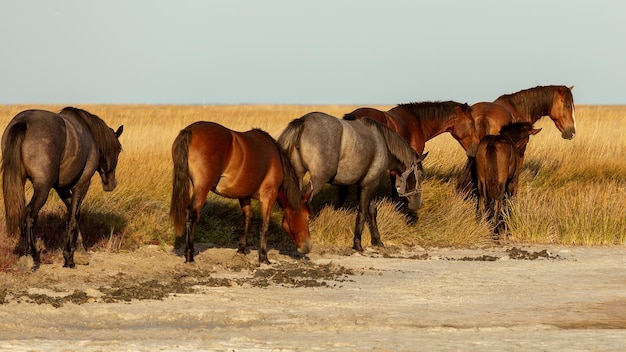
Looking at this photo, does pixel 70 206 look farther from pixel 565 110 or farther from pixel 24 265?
pixel 565 110

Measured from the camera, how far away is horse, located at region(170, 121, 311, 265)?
1095cm

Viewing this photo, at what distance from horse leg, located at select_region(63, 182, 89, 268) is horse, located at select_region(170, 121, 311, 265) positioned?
949 mm

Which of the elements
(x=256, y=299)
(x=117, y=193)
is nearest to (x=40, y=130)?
(x=256, y=299)

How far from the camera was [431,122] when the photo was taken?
15633 mm

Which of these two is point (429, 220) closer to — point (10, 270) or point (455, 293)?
point (455, 293)

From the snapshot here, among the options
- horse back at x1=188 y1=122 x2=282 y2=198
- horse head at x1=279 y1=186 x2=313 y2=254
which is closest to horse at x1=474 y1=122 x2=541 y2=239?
horse head at x1=279 y1=186 x2=313 y2=254

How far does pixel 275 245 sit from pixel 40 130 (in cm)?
422

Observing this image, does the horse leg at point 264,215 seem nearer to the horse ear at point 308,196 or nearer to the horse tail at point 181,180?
the horse ear at point 308,196

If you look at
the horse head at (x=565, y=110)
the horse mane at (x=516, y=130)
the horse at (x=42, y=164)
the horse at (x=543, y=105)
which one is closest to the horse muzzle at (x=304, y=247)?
the horse at (x=42, y=164)

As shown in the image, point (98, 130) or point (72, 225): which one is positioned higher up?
point (98, 130)

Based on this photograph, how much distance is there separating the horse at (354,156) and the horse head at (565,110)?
411 cm

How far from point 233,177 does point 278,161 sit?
0.68 metres

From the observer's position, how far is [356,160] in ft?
43.2

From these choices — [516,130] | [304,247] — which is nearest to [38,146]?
[304,247]
